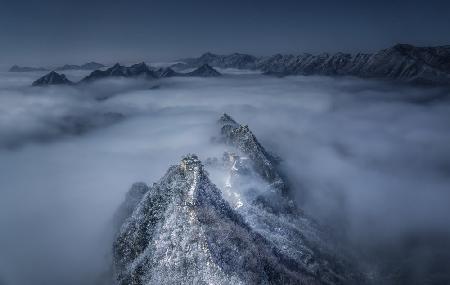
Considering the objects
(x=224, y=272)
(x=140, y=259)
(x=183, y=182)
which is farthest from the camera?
(x=183, y=182)

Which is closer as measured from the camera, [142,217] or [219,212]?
[219,212]

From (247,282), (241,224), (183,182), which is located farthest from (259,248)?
(183,182)

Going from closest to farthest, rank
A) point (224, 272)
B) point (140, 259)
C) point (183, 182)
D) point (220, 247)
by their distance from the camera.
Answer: point (224, 272), point (220, 247), point (140, 259), point (183, 182)

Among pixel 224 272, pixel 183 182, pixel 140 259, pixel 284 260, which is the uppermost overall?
pixel 183 182

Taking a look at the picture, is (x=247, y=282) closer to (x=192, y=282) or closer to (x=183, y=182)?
(x=192, y=282)

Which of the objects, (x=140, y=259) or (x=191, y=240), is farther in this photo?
(x=140, y=259)

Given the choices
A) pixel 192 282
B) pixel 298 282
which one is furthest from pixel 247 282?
pixel 298 282

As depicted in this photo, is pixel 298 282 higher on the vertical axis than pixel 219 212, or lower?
lower

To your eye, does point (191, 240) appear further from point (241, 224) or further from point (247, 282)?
point (241, 224)

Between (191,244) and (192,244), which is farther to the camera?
(191,244)
